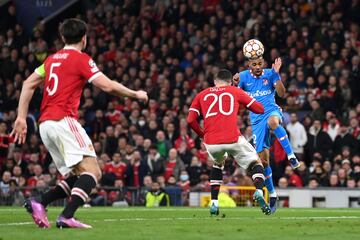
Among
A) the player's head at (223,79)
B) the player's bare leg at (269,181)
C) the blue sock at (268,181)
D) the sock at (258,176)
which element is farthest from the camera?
the blue sock at (268,181)

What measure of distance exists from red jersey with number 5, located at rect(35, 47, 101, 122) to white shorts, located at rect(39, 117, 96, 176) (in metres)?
0.10

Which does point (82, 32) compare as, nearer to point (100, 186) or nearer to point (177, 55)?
point (100, 186)

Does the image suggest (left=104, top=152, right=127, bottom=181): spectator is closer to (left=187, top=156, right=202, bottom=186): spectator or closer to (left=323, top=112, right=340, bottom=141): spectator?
(left=187, top=156, right=202, bottom=186): spectator

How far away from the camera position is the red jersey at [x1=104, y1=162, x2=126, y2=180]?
83.3ft

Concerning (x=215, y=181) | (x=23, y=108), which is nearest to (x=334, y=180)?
(x=215, y=181)

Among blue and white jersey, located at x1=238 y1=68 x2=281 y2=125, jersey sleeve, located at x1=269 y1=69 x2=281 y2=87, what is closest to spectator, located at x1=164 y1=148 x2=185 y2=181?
blue and white jersey, located at x1=238 y1=68 x2=281 y2=125

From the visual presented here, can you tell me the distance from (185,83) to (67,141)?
16525 millimetres

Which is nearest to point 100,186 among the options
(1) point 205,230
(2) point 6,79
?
(2) point 6,79

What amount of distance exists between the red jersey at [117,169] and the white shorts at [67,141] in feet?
44.9

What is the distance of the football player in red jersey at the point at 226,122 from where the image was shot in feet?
48.5

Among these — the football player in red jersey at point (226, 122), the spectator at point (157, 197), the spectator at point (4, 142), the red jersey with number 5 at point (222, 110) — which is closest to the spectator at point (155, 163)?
the spectator at point (157, 197)

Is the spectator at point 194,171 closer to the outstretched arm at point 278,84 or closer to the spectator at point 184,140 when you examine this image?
the spectator at point 184,140

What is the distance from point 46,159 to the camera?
27.3m

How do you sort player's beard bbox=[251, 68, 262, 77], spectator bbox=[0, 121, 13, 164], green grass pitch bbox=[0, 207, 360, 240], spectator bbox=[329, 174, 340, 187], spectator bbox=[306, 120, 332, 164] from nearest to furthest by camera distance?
1. green grass pitch bbox=[0, 207, 360, 240]
2. player's beard bbox=[251, 68, 262, 77]
3. spectator bbox=[329, 174, 340, 187]
4. spectator bbox=[306, 120, 332, 164]
5. spectator bbox=[0, 121, 13, 164]
